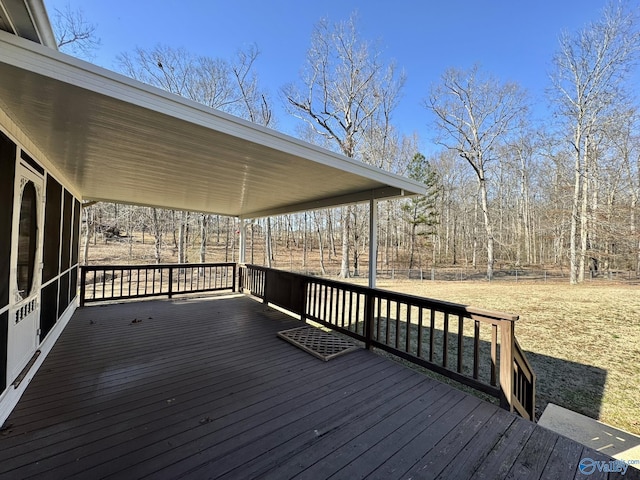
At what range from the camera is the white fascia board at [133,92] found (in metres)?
1.55

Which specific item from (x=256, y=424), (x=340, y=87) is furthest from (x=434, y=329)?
Answer: (x=340, y=87)

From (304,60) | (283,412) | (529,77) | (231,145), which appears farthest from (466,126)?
(283,412)

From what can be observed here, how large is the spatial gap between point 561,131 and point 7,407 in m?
18.7

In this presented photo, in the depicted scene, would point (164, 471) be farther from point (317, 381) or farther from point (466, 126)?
point (466, 126)

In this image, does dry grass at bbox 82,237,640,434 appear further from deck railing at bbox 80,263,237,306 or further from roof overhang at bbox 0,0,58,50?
deck railing at bbox 80,263,237,306

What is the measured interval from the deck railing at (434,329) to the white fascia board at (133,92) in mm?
1986

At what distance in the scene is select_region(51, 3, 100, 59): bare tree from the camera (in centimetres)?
742

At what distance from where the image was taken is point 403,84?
14906 mm

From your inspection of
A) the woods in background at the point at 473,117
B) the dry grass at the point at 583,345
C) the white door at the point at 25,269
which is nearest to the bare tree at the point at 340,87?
the woods in background at the point at 473,117

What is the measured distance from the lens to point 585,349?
512cm

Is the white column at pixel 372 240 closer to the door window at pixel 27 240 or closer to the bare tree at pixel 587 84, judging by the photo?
the door window at pixel 27 240

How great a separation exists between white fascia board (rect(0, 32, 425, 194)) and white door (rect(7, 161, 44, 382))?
1425 mm

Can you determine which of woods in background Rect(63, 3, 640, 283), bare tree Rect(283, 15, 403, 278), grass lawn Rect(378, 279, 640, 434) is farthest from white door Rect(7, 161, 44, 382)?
bare tree Rect(283, 15, 403, 278)

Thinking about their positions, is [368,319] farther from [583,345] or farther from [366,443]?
[583,345]
